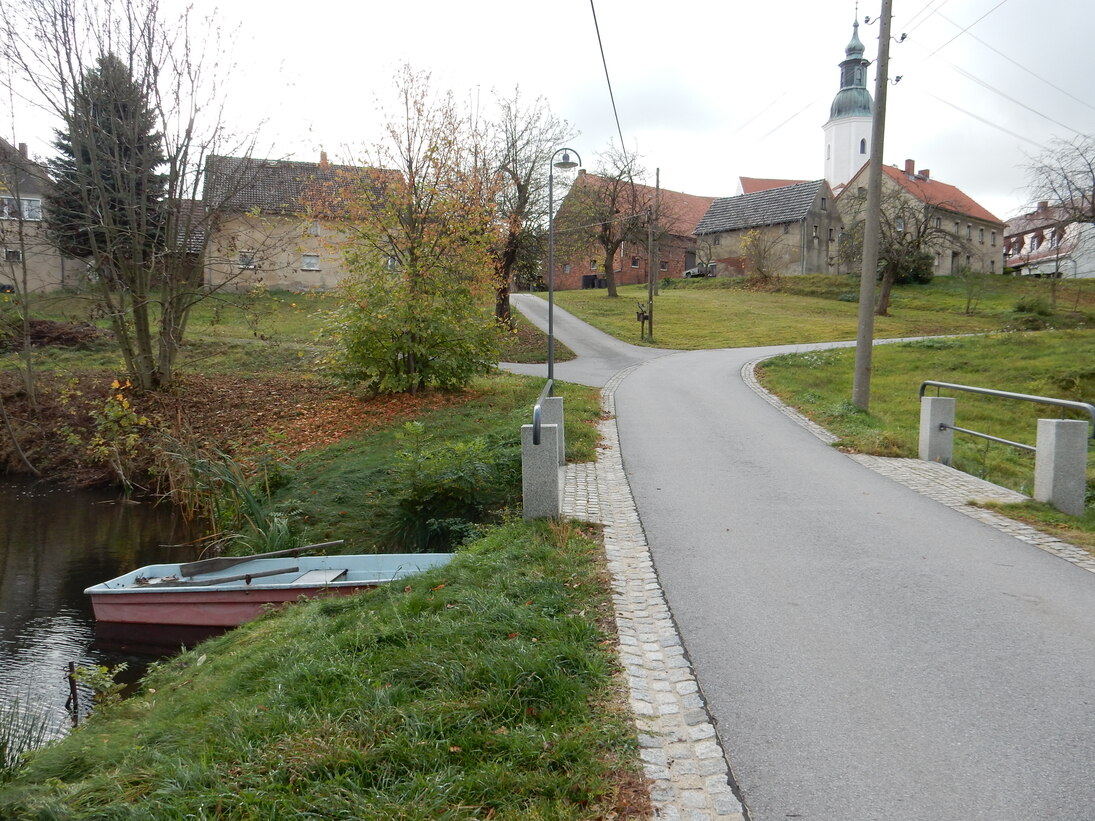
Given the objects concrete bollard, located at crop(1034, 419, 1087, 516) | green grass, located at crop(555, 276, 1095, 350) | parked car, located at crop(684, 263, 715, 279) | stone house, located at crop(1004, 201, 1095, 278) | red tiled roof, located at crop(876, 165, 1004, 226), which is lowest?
concrete bollard, located at crop(1034, 419, 1087, 516)

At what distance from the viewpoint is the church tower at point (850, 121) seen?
79500 mm

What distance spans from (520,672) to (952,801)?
208cm

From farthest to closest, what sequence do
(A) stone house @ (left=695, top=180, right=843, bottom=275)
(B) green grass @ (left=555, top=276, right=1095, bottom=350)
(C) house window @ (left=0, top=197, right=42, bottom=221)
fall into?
(A) stone house @ (left=695, top=180, right=843, bottom=275) < (B) green grass @ (left=555, top=276, right=1095, bottom=350) < (C) house window @ (left=0, top=197, right=42, bottom=221)

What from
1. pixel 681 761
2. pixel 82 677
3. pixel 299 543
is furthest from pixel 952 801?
pixel 299 543

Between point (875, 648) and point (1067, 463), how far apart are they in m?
5.05

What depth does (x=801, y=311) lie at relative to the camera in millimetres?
46531

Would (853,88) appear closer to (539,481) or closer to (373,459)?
(373,459)

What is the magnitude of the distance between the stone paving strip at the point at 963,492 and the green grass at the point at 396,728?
4.38 m

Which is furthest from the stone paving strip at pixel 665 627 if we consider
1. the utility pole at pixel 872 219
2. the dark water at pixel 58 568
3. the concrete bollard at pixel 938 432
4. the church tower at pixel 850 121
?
the church tower at pixel 850 121

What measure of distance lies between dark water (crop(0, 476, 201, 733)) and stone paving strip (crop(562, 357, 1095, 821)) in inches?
205

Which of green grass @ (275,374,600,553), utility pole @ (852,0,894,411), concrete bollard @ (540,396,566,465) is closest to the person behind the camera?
concrete bollard @ (540,396,566,465)

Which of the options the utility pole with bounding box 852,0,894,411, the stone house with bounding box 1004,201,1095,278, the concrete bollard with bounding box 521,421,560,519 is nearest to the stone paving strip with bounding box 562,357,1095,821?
the concrete bollard with bounding box 521,421,560,519

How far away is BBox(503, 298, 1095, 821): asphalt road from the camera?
351cm

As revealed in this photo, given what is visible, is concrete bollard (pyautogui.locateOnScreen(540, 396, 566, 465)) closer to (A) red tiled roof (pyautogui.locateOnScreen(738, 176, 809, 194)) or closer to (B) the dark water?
(B) the dark water
